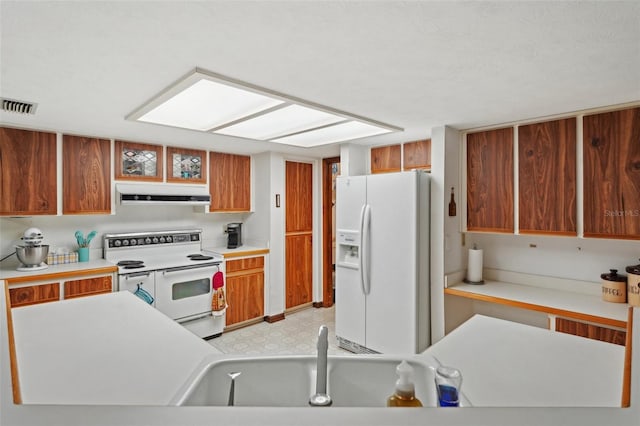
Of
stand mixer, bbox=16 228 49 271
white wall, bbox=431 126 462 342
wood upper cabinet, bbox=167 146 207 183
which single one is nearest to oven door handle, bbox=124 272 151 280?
stand mixer, bbox=16 228 49 271

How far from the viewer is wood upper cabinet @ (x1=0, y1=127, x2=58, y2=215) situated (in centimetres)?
281

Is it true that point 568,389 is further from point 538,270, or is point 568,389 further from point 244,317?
point 244,317

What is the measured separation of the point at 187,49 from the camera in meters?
1.40

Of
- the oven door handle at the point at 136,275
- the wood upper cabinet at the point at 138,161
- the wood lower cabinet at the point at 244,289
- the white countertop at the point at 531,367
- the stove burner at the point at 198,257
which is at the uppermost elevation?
the wood upper cabinet at the point at 138,161

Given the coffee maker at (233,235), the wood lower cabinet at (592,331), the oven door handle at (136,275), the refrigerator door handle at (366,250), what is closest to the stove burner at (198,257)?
the coffee maker at (233,235)

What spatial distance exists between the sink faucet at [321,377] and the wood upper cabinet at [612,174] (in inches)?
99.3

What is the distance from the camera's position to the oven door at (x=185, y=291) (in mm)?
3396

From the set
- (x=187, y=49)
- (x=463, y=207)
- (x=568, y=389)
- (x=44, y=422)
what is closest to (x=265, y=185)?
(x=463, y=207)

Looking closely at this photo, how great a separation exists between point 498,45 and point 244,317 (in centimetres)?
377

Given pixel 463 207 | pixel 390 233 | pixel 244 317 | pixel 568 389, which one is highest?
pixel 463 207

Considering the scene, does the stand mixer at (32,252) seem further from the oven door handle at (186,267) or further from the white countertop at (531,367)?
the white countertop at (531,367)

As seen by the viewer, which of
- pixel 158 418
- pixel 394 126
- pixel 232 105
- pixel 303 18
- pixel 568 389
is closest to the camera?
pixel 158 418

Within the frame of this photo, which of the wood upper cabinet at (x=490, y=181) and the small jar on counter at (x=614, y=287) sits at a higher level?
the wood upper cabinet at (x=490, y=181)

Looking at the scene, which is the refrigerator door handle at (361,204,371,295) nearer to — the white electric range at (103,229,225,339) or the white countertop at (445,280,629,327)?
the white countertop at (445,280,629,327)
